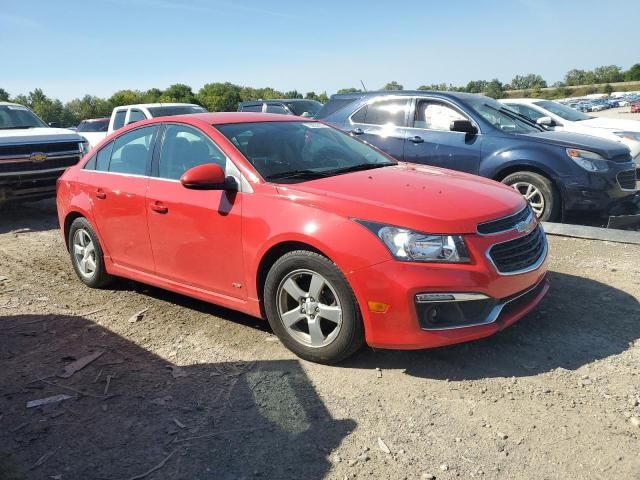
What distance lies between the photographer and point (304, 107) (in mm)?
14797

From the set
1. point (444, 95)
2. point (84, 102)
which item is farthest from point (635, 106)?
point (84, 102)

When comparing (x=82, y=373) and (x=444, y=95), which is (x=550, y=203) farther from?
(x=82, y=373)

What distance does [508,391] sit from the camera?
3.19 m

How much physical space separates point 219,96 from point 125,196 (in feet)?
260

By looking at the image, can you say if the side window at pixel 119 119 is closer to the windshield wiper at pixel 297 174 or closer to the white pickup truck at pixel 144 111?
the white pickup truck at pixel 144 111

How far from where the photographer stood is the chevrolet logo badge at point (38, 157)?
9.07m

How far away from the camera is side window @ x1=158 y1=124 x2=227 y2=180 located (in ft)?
13.6

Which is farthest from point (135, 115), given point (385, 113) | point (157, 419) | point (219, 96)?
point (219, 96)

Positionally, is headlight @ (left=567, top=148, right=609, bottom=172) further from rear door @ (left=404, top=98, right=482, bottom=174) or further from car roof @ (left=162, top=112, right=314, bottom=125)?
car roof @ (left=162, top=112, right=314, bottom=125)

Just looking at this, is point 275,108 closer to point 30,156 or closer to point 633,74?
point 30,156

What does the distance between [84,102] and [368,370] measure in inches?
2937

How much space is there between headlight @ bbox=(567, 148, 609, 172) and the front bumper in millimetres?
3981

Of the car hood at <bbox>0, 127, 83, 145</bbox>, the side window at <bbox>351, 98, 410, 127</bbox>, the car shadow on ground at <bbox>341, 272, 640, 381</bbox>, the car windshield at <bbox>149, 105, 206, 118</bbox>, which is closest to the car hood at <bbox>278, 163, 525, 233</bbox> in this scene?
the car shadow on ground at <bbox>341, 272, 640, 381</bbox>

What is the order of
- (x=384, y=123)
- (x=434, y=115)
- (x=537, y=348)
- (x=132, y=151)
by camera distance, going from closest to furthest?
(x=537, y=348)
(x=132, y=151)
(x=434, y=115)
(x=384, y=123)
